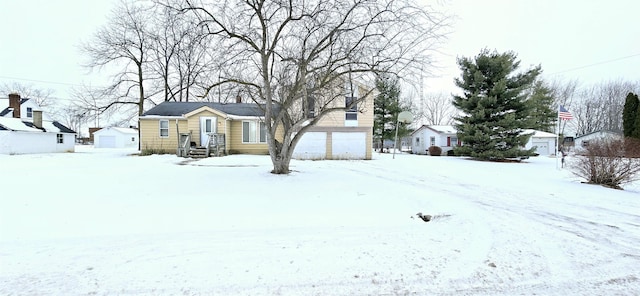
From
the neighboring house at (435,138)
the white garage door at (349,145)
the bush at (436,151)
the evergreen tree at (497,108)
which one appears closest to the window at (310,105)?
the white garage door at (349,145)

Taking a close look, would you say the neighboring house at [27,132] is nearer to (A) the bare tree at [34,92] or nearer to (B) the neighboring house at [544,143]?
(A) the bare tree at [34,92]

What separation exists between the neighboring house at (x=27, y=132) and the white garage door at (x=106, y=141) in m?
14.1

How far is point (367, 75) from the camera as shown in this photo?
8.75 metres

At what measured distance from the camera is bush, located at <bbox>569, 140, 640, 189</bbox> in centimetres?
871

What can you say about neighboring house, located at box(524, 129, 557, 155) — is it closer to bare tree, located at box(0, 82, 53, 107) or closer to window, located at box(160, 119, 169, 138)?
window, located at box(160, 119, 169, 138)

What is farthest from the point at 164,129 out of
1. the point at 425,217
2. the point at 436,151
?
the point at 436,151

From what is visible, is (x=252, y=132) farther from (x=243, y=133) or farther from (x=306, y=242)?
(x=306, y=242)

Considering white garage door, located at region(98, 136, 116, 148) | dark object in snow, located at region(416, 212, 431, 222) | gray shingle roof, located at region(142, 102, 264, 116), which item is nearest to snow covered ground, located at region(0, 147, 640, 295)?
dark object in snow, located at region(416, 212, 431, 222)

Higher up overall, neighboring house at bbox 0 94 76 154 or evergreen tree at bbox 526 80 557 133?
evergreen tree at bbox 526 80 557 133

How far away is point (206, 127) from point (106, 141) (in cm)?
3133

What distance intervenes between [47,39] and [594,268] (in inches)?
1293

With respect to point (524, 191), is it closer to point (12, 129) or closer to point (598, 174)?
point (598, 174)

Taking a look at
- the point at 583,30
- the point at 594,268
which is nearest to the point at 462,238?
the point at 594,268

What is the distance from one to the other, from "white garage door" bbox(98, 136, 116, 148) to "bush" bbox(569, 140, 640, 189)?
49.9 meters
